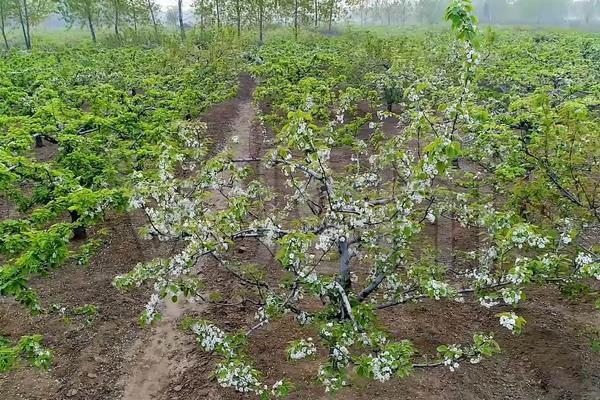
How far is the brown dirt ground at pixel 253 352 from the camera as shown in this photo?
7422 millimetres

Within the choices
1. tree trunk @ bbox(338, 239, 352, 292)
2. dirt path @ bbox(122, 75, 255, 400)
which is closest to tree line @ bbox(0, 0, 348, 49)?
dirt path @ bbox(122, 75, 255, 400)

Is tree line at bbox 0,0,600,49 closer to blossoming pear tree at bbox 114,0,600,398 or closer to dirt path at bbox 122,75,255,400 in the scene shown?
dirt path at bbox 122,75,255,400

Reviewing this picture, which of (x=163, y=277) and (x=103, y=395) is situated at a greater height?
(x=163, y=277)

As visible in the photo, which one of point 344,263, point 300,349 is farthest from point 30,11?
point 300,349

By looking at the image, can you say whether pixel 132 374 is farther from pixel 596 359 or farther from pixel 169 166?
pixel 596 359

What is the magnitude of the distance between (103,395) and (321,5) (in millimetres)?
38163

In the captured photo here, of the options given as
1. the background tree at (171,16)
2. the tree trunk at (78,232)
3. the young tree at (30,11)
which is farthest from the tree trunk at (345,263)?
the background tree at (171,16)

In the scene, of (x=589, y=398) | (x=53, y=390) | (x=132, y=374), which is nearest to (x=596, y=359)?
(x=589, y=398)

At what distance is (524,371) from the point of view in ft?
25.5

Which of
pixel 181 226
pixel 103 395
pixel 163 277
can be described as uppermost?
pixel 181 226

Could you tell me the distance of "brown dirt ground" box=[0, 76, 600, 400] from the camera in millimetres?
7422

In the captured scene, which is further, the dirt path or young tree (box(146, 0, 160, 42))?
young tree (box(146, 0, 160, 42))

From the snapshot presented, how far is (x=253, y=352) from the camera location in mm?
8125

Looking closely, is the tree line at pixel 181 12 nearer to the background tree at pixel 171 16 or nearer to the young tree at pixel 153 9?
the young tree at pixel 153 9
